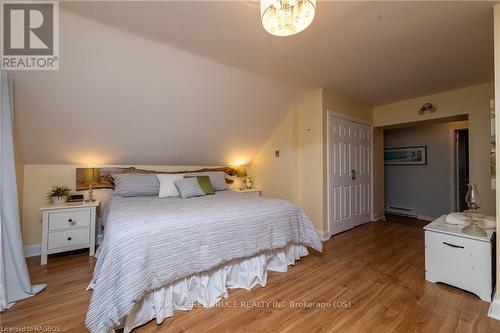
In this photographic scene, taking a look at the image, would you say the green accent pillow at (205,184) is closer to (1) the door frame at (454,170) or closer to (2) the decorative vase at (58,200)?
(2) the decorative vase at (58,200)

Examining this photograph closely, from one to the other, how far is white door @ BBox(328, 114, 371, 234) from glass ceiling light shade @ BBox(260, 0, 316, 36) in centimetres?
220

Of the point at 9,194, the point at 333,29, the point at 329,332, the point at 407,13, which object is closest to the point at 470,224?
the point at 329,332

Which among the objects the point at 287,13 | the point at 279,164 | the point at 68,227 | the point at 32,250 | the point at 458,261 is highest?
the point at 287,13

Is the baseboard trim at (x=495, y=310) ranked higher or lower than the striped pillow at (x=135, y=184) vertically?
lower

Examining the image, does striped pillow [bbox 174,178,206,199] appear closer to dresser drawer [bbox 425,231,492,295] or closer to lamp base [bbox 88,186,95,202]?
lamp base [bbox 88,186,95,202]

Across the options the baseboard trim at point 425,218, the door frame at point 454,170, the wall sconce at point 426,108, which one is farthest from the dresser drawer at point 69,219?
the door frame at point 454,170

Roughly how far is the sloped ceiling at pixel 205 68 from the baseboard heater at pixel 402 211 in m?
Result: 2.47

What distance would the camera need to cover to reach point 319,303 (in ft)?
5.51

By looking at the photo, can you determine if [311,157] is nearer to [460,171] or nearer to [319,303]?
[319,303]

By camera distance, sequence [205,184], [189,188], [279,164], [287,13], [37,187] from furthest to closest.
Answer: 1. [279,164]
2. [205,184]
3. [189,188]
4. [37,187]
5. [287,13]

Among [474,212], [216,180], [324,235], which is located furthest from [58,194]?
[474,212]

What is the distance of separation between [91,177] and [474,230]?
14.1ft

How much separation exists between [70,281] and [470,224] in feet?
12.1

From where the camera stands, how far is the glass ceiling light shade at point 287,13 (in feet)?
3.90
